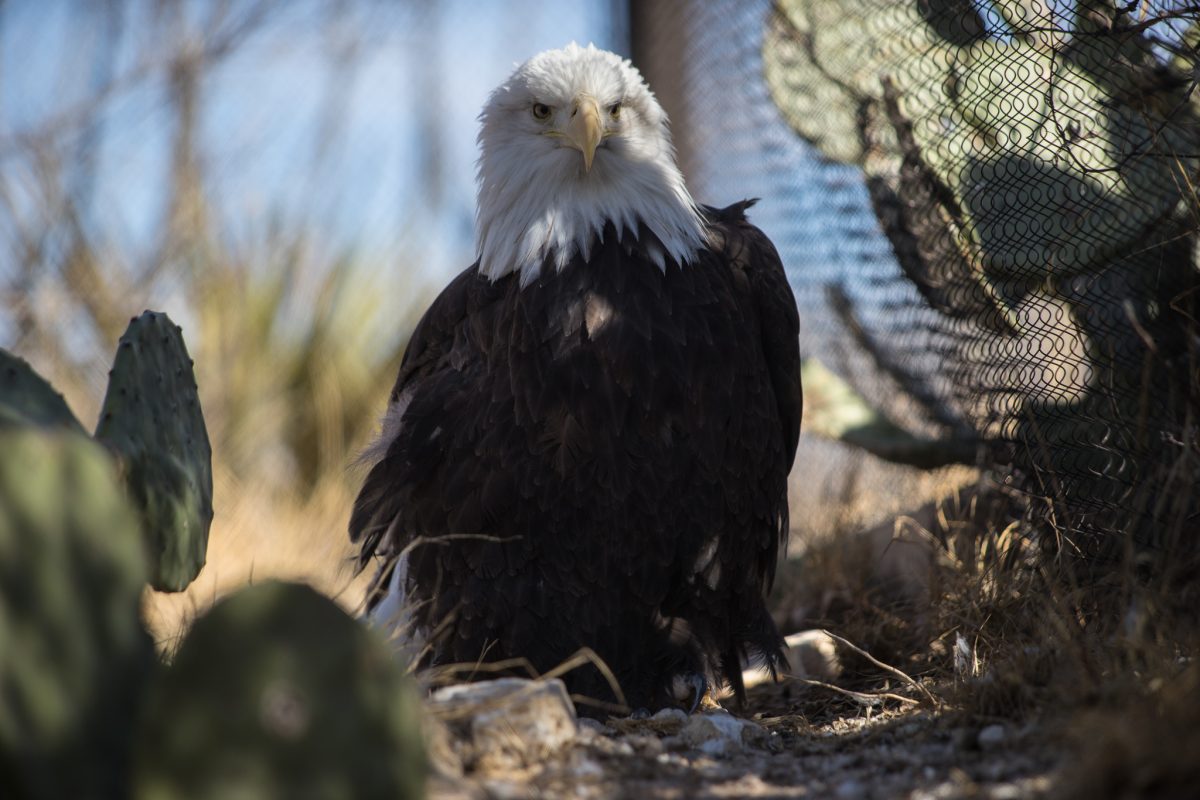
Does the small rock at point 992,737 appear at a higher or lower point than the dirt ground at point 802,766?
higher

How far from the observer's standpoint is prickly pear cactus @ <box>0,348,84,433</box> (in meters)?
2.02

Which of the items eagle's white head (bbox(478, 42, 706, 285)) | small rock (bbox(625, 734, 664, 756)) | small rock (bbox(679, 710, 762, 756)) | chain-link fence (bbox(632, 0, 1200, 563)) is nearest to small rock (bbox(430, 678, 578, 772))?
small rock (bbox(625, 734, 664, 756))

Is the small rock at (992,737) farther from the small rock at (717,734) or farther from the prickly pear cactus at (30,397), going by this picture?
the prickly pear cactus at (30,397)

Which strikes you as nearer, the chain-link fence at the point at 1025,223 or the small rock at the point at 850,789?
the small rock at the point at 850,789

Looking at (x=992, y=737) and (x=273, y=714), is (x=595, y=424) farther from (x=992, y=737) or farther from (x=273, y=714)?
(x=273, y=714)

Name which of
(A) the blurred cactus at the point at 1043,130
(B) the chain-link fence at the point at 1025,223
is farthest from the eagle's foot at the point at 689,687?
(A) the blurred cactus at the point at 1043,130

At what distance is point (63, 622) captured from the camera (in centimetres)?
156

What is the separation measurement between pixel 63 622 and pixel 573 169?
85.8 inches

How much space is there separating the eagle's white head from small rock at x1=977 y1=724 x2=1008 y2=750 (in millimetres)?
1576

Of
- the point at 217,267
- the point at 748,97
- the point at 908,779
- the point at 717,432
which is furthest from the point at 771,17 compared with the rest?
the point at 217,267

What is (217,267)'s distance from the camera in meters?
7.83

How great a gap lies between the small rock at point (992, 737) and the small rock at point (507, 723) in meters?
0.78

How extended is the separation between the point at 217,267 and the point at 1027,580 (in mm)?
6291

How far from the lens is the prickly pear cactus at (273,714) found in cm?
147
